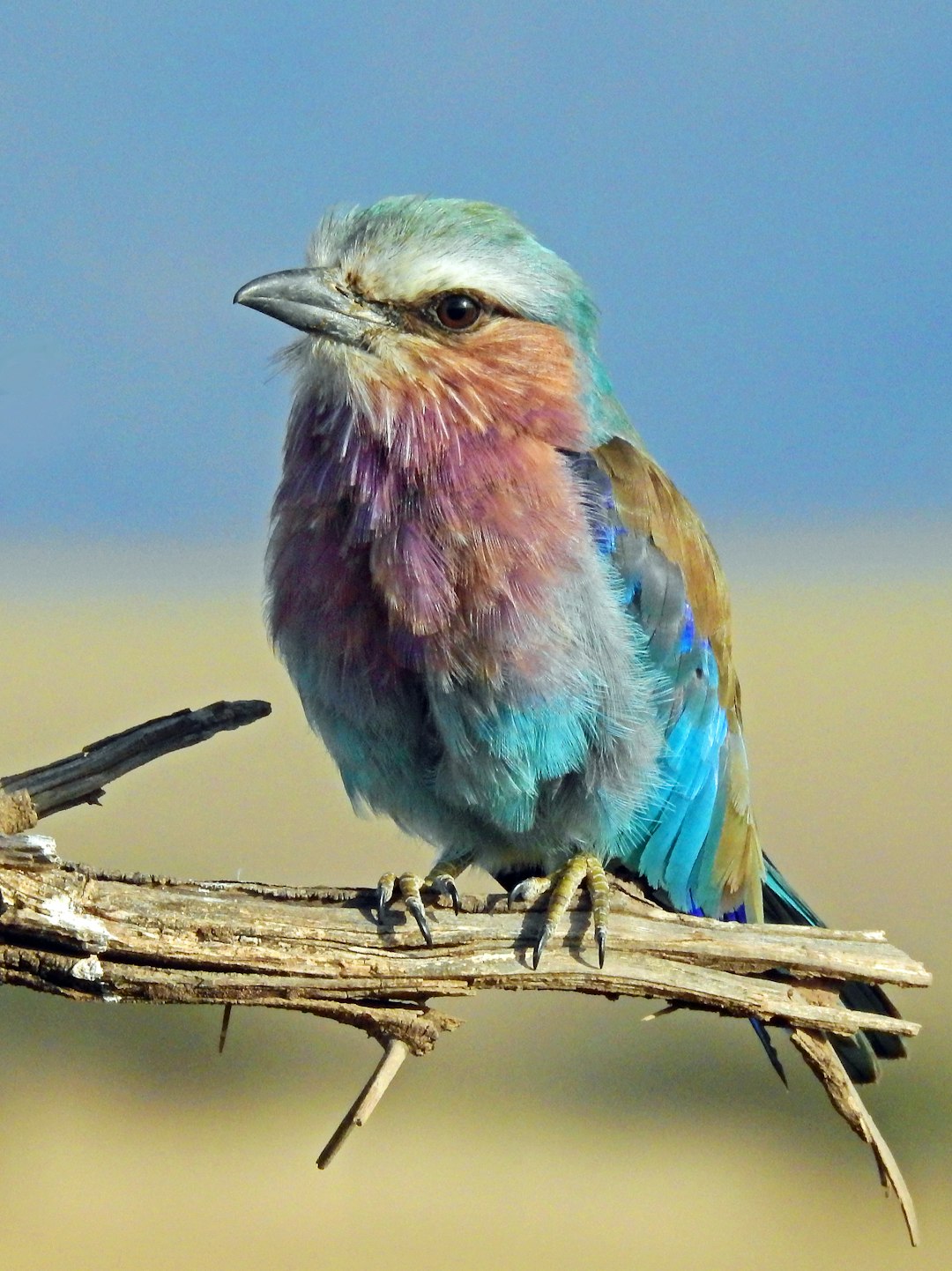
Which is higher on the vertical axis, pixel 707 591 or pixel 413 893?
pixel 707 591

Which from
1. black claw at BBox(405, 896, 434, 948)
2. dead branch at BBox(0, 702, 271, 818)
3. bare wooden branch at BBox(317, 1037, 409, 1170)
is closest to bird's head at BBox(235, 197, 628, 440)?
dead branch at BBox(0, 702, 271, 818)

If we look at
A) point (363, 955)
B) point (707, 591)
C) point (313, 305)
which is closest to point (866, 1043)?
point (707, 591)

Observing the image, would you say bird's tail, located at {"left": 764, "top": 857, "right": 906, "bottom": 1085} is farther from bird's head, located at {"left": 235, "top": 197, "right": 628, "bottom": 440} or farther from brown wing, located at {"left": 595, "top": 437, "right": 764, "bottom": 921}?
bird's head, located at {"left": 235, "top": 197, "right": 628, "bottom": 440}

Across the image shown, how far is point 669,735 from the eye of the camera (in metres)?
4.68

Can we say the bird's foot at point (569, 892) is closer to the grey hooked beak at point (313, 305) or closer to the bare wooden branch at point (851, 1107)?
the bare wooden branch at point (851, 1107)

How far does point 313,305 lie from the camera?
14.4 ft

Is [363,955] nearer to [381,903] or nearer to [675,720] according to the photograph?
[381,903]

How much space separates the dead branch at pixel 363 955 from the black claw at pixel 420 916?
3 centimetres

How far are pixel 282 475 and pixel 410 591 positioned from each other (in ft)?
2.22

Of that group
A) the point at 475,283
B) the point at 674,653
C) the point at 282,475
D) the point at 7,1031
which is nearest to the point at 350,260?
the point at 475,283

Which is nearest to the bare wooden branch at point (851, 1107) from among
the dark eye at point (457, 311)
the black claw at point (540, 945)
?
the black claw at point (540, 945)

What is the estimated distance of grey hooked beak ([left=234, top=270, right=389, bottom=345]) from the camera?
4.38 meters

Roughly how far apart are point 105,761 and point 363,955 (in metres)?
0.81

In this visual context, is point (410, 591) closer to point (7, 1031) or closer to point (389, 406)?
point (389, 406)
